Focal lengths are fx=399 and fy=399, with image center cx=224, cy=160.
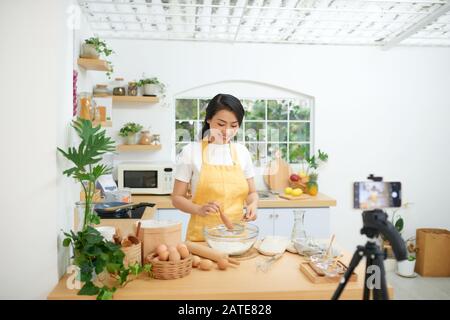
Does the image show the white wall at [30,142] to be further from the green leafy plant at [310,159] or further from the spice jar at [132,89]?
the green leafy plant at [310,159]

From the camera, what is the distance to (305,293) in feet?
3.91

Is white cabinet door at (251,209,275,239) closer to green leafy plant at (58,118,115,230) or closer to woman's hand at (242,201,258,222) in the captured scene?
woman's hand at (242,201,258,222)

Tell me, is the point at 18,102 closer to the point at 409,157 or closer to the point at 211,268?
the point at 211,268

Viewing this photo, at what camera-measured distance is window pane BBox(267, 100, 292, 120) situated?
370 cm

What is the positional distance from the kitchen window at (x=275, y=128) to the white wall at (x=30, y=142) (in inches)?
92.4

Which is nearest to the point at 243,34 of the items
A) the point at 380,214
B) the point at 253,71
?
the point at 253,71

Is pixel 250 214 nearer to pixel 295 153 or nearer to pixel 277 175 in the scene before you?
pixel 277 175

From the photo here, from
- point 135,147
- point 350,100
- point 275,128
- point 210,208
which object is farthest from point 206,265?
point 350,100

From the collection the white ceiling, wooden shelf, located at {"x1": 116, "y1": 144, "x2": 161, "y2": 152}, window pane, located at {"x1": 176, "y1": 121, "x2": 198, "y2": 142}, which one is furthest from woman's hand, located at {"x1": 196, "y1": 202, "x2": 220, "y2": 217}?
window pane, located at {"x1": 176, "y1": 121, "x2": 198, "y2": 142}

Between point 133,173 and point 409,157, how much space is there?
2545mm

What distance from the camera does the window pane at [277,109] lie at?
12.2 ft

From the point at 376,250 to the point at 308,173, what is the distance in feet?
9.48

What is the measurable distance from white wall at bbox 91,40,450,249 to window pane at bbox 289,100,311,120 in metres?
0.12

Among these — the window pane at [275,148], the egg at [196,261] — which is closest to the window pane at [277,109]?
the window pane at [275,148]
